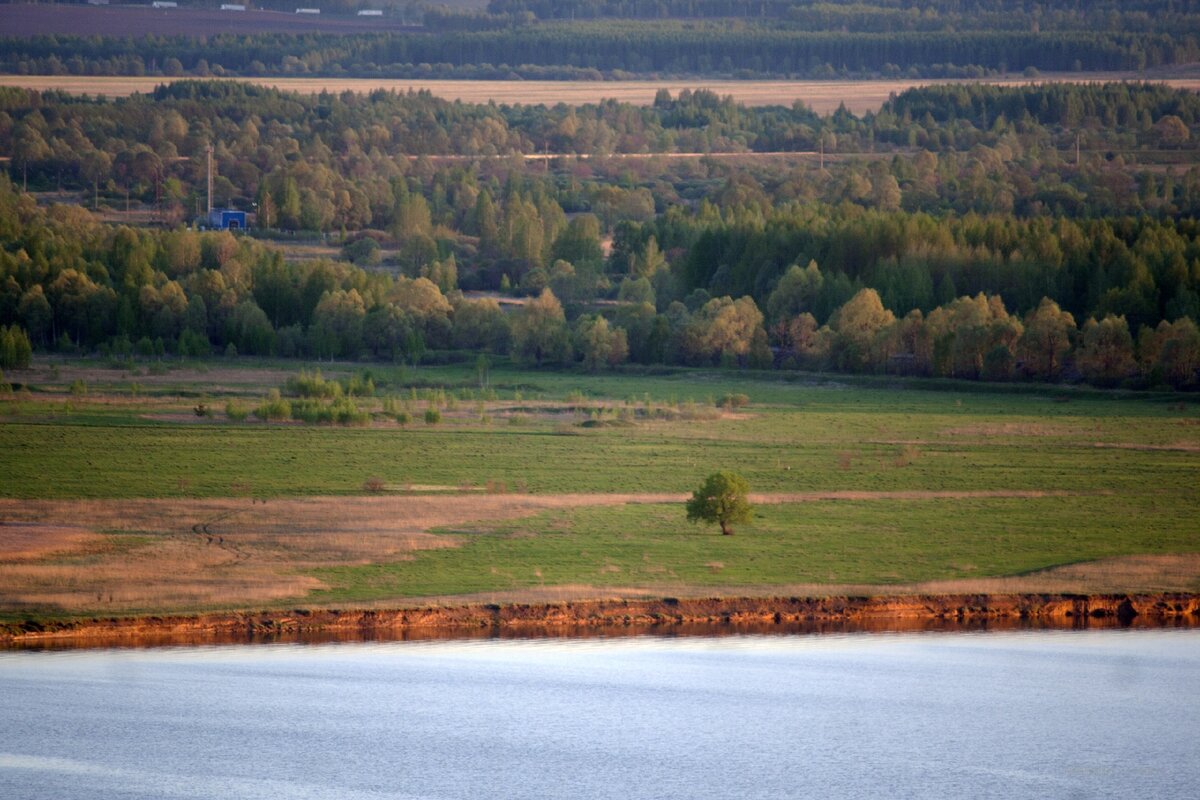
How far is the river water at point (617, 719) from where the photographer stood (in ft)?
101

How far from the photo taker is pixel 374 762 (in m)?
31.7

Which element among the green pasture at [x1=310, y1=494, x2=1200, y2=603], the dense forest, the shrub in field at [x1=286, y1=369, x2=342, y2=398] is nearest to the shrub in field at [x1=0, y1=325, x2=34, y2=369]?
the dense forest

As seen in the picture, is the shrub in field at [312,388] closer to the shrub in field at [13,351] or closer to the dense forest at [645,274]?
the shrub in field at [13,351]

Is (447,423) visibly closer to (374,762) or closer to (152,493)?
(152,493)

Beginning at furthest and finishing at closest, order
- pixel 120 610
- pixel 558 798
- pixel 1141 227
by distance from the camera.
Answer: pixel 1141 227 → pixel 120 610 → pixel 558 798

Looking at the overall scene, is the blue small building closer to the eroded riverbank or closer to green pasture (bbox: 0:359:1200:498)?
green pasture (bbox: 0:359:1200:498)

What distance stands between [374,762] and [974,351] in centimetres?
6050

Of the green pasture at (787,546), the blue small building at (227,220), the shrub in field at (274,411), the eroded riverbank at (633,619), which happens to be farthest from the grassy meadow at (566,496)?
the blue small building at (227,220)

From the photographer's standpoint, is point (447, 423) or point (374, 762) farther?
point (447, 423)

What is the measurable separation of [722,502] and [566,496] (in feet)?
22.1

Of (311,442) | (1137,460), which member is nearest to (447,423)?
(311,442)

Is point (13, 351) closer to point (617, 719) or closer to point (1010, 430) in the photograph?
point (1010, 430)

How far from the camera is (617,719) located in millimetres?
34344

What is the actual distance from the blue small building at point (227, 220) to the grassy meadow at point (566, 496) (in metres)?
Answer: 66.5
